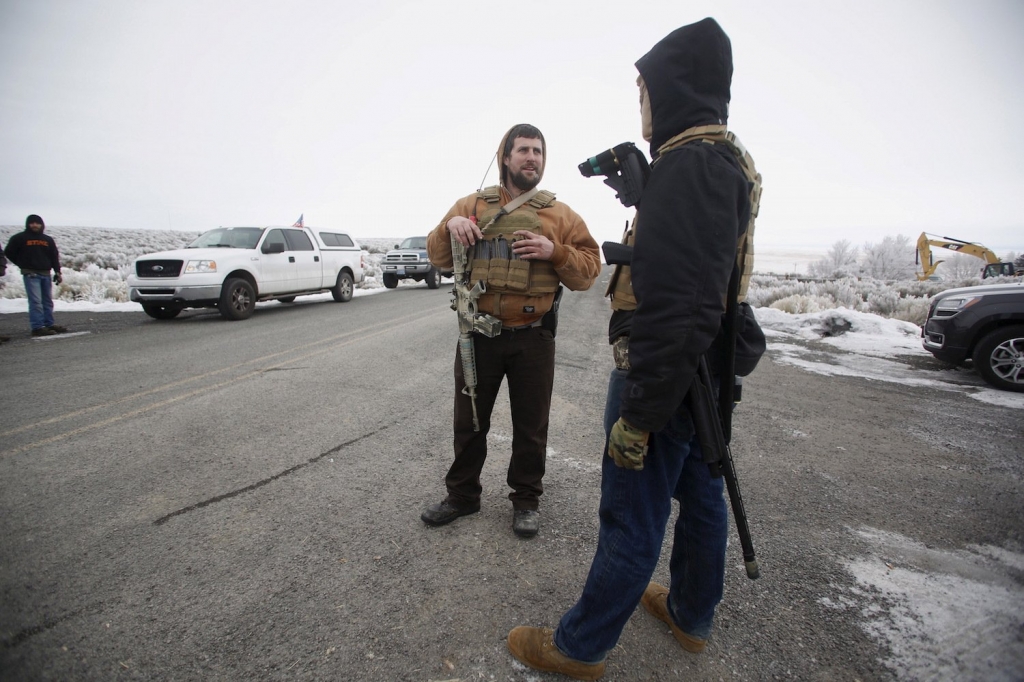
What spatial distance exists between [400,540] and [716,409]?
5.77ft

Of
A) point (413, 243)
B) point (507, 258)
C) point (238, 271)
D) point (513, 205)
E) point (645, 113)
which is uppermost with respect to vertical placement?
point (413, 243)

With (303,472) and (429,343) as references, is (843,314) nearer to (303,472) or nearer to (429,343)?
(429,343)

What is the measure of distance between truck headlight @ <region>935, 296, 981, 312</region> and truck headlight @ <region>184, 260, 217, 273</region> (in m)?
12.1

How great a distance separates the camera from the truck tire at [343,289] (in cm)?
1341

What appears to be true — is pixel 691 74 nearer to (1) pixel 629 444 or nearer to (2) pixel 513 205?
(2) pixel 513 205

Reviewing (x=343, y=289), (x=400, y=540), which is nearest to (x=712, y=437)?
(x=400, y=540)

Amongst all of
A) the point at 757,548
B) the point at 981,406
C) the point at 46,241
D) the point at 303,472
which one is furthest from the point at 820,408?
the point at 46,241

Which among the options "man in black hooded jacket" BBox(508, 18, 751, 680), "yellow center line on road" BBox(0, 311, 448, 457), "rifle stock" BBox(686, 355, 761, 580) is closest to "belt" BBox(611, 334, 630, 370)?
"man in black hooded jacket" BBox(508, 18, 751, 680)

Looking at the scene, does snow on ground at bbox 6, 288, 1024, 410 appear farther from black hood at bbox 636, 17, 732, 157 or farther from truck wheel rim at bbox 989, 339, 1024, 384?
black hood at bbox 636, 17, 732, 157

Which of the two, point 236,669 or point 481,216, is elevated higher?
point 481,216

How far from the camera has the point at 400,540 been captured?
8.31 ft

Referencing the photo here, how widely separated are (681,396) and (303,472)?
9.00ft

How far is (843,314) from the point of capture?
9.85 meters

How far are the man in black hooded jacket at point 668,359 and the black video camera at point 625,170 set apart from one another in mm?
70
